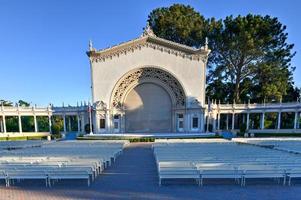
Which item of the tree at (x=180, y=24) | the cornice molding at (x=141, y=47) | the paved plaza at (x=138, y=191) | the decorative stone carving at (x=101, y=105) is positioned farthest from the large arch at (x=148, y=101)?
the paved plaza at (x=138, y=191)

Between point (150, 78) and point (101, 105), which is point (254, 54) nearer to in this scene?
point (150, 78)

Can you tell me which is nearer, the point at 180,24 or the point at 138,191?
the point at 138,191

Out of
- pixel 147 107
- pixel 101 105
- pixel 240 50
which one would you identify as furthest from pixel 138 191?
pixel 240 50

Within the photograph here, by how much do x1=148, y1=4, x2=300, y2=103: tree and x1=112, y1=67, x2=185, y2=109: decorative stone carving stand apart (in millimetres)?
10475

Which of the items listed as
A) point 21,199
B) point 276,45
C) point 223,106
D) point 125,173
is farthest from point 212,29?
point 21,199

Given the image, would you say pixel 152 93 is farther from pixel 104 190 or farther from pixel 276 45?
pixel 104 190

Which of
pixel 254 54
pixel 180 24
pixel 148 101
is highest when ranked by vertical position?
pixel 180 24

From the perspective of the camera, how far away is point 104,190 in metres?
7.94

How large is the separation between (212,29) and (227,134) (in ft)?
64.8

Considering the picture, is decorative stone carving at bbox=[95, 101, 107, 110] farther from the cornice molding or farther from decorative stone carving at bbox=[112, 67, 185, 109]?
the cornice molding

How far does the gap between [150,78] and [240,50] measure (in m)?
16.2

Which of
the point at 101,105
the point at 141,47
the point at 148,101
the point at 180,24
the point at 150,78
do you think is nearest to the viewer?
the point at 101,105

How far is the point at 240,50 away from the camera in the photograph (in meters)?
39.1

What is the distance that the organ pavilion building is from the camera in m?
36.1
